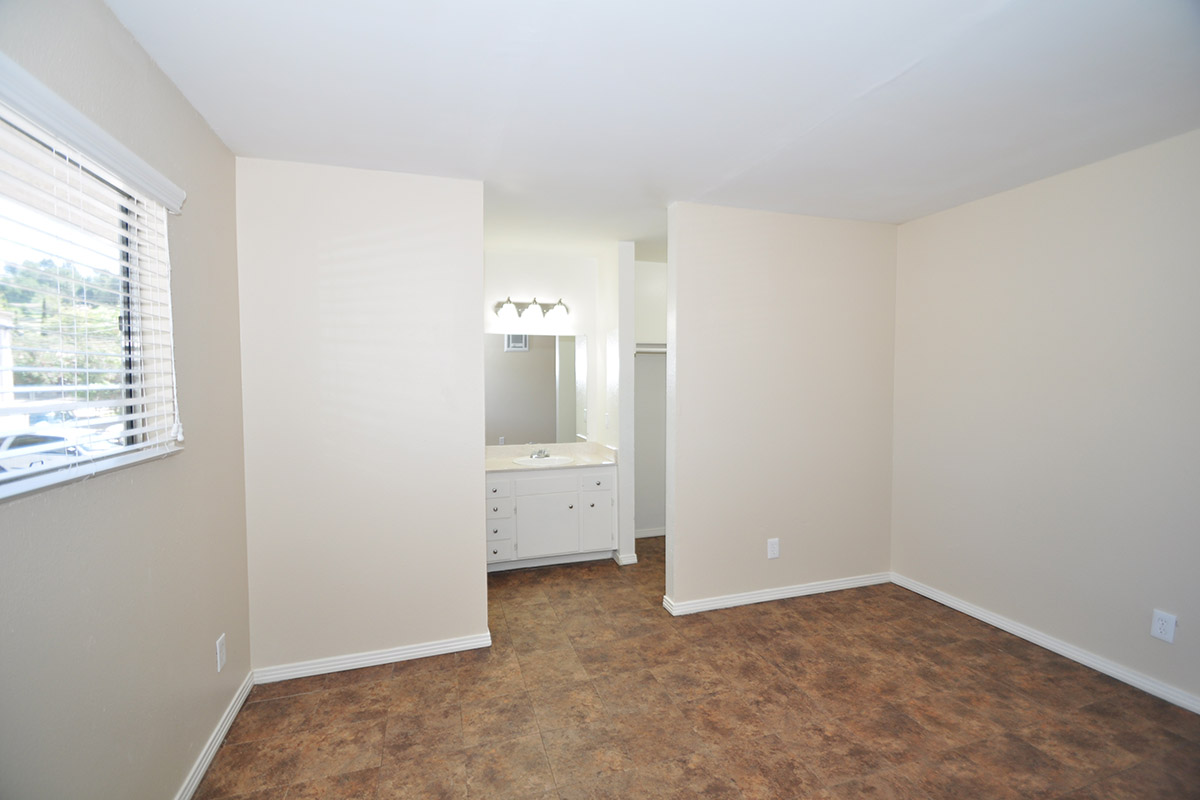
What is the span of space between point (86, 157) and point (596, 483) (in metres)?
3.11

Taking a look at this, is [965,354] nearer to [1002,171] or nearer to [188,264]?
[1002,171]

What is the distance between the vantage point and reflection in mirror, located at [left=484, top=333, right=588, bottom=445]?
4.05m

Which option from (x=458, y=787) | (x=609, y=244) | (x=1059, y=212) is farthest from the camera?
(x=609, y=244)

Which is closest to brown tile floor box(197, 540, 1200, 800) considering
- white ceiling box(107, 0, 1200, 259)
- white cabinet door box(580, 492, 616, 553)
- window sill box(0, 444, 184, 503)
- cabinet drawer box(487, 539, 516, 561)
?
cabinet drawer box(487, 539, 516, 561)

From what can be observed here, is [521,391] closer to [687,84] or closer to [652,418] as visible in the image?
[652,418]

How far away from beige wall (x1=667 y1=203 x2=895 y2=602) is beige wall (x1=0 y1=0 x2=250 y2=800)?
7.13ft

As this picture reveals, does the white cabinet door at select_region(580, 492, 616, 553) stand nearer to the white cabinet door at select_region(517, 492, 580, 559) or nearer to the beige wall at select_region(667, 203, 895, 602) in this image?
the white cabinet door at select_region(517, 492, 580, 559)

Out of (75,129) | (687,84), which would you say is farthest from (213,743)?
(687,84)

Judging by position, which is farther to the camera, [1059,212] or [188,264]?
[1059,212]

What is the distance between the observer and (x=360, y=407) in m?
2.48

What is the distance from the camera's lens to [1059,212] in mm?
2598

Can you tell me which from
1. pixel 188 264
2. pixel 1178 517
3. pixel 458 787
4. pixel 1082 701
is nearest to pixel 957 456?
pixel 1178 517

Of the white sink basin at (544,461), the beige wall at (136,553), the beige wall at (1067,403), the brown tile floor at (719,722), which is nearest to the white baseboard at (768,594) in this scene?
the brown tile floor at (719,722)

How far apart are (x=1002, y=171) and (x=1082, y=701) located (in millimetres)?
2424
